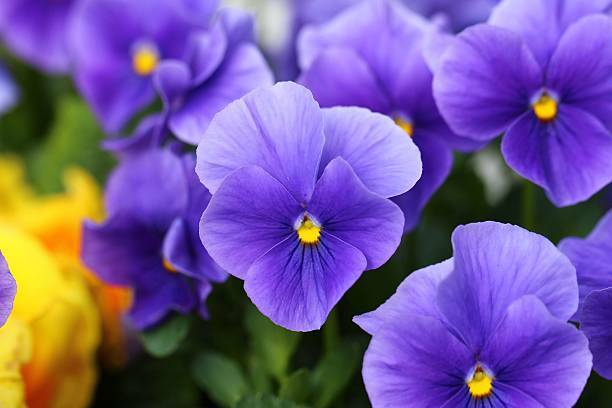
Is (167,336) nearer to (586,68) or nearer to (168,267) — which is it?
(168,267)

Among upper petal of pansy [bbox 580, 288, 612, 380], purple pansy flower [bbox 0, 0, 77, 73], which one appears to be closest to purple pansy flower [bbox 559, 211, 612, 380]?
upper petal of pansy [bbox 580, 288, 612, 380]

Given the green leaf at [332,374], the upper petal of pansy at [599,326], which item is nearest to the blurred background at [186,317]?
the green leaf at [332,374]

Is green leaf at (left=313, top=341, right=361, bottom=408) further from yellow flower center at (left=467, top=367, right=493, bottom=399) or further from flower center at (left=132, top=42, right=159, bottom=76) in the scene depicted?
flower center at (left=132, top=42, right=159, bottom=76)

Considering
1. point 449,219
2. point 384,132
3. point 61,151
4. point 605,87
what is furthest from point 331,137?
point 61,151

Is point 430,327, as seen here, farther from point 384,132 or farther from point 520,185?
point 520,185

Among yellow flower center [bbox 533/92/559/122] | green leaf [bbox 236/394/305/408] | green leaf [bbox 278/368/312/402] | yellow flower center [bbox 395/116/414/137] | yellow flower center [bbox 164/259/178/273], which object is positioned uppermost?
yellow flower center [bbox 533/92/559/122]

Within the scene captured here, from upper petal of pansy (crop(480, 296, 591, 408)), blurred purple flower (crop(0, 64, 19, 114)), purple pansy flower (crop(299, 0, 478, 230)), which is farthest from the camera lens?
blurred purple flower (crop(0, 64, 19, 114))
